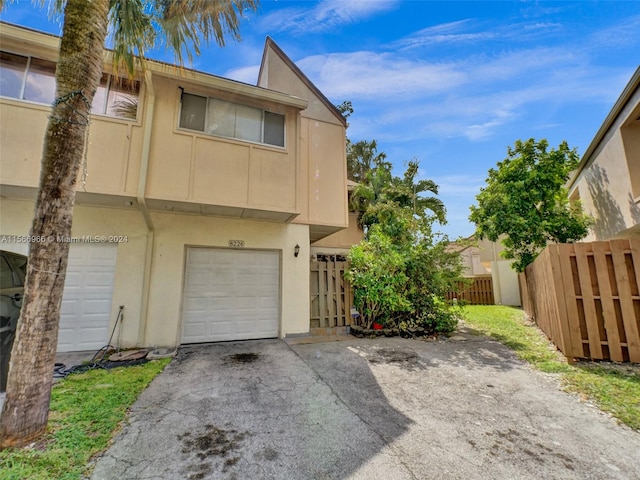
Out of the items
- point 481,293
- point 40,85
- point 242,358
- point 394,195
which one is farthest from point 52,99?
point 481,293

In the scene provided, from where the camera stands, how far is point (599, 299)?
5.29 metres

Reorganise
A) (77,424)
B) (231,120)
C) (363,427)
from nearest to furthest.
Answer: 1. (77,424)
2. (363,427)
3. (231,120)

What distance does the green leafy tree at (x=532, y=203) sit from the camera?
10633 millimetres

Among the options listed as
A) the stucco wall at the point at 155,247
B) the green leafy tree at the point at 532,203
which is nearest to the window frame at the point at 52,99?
the stucco wall at the point at 155,247

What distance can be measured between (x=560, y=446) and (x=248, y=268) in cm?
682

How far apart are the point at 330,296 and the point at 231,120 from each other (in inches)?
223

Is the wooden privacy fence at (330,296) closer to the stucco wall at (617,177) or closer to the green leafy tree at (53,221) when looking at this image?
the green leafy tree at (53,221)

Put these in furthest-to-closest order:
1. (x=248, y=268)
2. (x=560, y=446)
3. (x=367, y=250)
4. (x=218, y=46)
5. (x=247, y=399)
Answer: (x=367, y=250) < (x=248, y=268) < (x=218, y=46) < (x=247, y=399) < (x=560, y=446)

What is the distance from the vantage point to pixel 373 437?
3.02 m

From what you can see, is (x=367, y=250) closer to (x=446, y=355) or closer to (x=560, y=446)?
(x=446, y=355)

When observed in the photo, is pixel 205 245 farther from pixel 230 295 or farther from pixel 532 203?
pixel 532 203

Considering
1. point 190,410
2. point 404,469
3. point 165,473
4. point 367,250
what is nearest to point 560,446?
point 404,469

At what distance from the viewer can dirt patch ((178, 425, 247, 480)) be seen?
97.8 inches

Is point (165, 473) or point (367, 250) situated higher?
point (367, 250)
